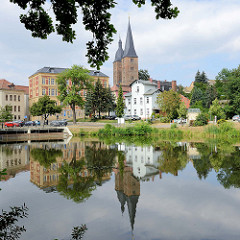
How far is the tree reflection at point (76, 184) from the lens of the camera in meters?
9.98

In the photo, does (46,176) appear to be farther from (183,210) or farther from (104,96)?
(104,96)

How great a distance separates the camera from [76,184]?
11430 mm

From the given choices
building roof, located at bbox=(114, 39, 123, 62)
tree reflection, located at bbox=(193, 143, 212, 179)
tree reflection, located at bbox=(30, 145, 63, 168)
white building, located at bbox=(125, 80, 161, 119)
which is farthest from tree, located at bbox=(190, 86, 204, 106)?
tree reflection, located at bbox=(193, 143, 212, 179)

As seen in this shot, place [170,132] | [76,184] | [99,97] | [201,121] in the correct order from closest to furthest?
1. [76,184]
2. [170,132]
3. [201,121]
4. [99,97]

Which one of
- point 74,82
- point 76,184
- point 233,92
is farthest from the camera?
point 74,82

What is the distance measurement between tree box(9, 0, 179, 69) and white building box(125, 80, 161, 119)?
189 feet

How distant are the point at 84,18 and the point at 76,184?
812 cm

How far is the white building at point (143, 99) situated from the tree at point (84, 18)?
57.5 m

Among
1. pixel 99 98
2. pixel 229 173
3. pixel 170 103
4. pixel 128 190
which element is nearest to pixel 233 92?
pixel 170 103

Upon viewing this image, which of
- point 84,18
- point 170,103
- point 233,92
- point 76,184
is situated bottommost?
point 76,184

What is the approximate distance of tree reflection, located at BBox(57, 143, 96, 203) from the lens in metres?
9.98

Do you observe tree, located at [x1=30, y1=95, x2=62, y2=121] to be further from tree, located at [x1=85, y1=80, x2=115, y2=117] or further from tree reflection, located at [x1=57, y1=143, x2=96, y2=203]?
tree reflection, located at [x1=57, y1=143, x2=96, y2=203]

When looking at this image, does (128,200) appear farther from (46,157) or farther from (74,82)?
(74,82)

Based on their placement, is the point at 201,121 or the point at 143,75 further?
the point at 143,75
